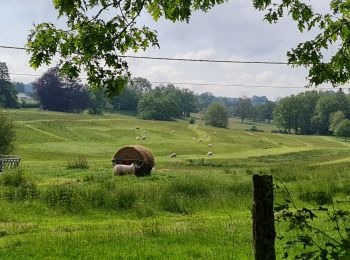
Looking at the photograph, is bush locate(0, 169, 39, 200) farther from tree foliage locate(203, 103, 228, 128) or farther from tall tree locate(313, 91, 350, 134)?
tree foliage locate(203, 103, 228, 128)

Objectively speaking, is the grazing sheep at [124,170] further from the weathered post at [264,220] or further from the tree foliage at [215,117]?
the tree foliage at [215,117]

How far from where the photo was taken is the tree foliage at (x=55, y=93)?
158250 mm

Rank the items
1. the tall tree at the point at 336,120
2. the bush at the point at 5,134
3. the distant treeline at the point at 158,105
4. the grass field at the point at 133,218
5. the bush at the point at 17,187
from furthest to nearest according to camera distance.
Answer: the distant treeline at the point at 158,105 → the tall tree at the point at 336,120 → the bush at the point at 5,134 → the bush at the point at 17,187 → the grass field at the point at 133,218

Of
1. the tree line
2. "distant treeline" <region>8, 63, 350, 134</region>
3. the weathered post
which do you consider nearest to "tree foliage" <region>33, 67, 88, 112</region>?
"distant treeline" <region>8, 63, 350, 134</region>

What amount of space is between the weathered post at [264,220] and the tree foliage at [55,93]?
157524 mm

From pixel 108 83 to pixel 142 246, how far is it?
4.24 meters

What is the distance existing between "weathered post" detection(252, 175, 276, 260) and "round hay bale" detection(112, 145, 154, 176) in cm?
2819

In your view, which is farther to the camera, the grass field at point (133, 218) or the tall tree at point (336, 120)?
the tall tree at point (336, 120)

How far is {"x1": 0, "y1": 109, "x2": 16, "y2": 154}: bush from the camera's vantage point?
50.6 meters

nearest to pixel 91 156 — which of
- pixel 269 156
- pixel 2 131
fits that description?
pixel 2 131

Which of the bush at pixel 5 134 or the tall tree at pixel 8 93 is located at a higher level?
the tall tree at pixel 8 93

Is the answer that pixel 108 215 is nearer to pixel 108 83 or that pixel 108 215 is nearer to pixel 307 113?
pixel 108 83

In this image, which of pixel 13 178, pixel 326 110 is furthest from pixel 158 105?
pixel 13 178

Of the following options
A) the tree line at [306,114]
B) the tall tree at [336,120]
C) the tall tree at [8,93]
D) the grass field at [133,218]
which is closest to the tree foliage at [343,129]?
the tall tree at [336,120]
